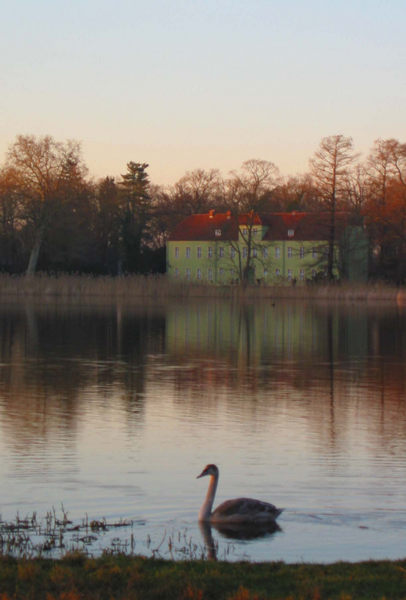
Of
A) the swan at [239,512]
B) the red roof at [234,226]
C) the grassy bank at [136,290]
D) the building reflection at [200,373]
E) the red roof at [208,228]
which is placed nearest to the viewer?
the swan at [239,512]

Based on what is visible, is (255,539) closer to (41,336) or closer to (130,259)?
(41,336)

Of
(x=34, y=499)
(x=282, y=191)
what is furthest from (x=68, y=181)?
(x=34, y=499)

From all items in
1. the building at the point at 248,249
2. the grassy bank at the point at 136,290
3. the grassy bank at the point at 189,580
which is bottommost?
the grassy bank at the point at 189,580

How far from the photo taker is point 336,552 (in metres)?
9.45

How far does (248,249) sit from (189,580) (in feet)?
284

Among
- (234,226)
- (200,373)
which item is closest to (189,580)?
(200,373)

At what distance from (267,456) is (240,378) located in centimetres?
962

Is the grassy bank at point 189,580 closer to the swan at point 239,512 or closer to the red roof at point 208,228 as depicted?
the swan at point 239,512

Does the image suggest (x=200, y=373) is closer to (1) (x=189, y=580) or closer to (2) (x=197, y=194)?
(1) (x=189, y=580)

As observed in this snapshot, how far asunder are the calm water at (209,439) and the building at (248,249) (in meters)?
61.0

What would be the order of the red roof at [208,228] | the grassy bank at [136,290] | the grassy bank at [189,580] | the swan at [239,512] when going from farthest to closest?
the red roof at [208,228]
the grassy bank at [136,290]
the swan at [239,512]
the grassy bank at [189,580]

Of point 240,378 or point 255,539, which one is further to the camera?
point 240,378

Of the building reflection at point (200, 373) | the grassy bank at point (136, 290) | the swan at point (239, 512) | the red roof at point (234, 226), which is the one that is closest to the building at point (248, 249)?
the red roof at point (234, 226)

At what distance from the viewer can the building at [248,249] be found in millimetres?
94875
